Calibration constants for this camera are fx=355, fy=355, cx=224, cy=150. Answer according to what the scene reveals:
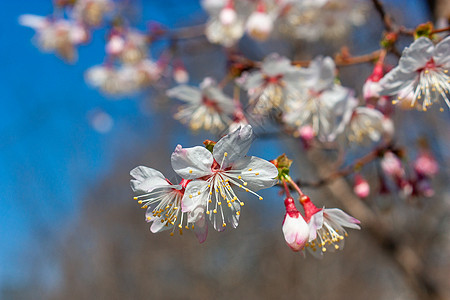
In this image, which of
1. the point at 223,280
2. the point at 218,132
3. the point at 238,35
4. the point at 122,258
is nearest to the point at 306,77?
the point at 218,132

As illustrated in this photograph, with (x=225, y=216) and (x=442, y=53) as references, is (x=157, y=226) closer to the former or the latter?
(x=225, y=216)

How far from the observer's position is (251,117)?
1.43 metres

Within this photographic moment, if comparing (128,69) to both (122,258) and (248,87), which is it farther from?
(122,258)

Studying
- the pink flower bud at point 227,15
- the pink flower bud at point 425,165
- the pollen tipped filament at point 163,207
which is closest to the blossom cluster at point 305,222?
the pollen tipped filament at point 163,207

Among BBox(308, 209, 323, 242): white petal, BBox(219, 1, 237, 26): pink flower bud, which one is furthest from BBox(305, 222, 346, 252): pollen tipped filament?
BBox(219, 1, 237, 26): pink flower bud

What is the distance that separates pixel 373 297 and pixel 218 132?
29.8 feet

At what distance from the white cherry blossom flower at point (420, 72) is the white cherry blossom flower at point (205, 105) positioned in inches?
24.1

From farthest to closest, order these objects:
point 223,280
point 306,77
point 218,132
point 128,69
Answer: point 223,280 → point 128,69 → point 218,132 → point 306,77

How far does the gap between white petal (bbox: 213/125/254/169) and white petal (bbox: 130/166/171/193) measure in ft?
0.43

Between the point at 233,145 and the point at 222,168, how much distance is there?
79 mm

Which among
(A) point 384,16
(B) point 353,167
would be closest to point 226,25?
(A) point 384,16

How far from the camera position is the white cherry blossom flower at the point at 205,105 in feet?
4.66

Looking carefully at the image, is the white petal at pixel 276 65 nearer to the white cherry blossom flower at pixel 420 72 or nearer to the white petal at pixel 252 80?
the white petal at pixel 252 80

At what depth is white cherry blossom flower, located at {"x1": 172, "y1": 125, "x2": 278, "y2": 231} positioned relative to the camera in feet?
2.50
